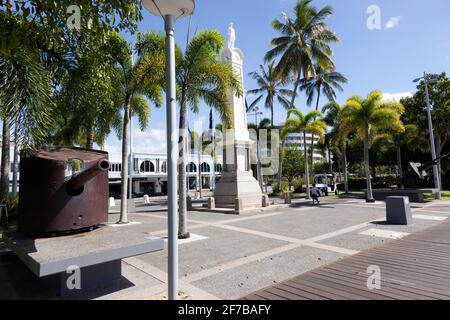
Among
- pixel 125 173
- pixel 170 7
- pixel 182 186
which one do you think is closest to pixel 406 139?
pixel 182 186

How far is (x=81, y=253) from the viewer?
402 centimetres

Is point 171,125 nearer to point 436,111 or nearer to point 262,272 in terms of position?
point 262,272

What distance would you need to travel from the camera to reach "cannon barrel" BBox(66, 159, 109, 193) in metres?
4.47

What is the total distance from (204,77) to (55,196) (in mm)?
6594

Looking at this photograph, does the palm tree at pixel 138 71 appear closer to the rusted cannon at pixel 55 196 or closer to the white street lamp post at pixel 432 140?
the rusted cannon at pixel 55 196

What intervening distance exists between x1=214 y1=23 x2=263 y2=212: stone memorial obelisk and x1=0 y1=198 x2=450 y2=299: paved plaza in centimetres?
509

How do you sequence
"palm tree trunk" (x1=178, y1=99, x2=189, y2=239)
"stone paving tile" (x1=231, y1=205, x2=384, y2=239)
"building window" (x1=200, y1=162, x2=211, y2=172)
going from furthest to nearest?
"building window" (x1=200, y1=162, x2=211, y2=172) → "stone paving tile" (x1=231, y1=205, x2=384, y2=239) → "palm tree trunk" (x1=178, y1=99, x2=189, y2=239)

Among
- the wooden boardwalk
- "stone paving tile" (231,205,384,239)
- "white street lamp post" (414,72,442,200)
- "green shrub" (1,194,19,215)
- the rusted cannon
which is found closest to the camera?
the wooden boardwalk

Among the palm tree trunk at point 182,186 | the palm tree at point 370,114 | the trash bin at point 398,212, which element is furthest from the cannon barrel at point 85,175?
the palm tree at point 370,114

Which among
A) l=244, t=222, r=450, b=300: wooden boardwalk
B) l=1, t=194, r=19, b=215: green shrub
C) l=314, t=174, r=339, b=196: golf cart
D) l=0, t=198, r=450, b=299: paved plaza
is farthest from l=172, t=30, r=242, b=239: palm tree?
l=314, t=174, r=339, b=196: golf cart

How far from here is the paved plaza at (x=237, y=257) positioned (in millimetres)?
4844

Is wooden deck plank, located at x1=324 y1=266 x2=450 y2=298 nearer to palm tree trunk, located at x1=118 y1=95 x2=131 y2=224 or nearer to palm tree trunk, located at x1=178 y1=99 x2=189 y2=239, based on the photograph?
palm tree trunk, located at x1=178 y1=99 x2=189 y2=239

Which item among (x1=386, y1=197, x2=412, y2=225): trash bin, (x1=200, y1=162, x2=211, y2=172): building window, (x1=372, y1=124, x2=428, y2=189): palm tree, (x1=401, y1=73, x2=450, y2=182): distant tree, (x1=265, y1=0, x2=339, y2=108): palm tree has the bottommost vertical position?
(x1=386, y1=197, x2=412, y2=225): trash bin
